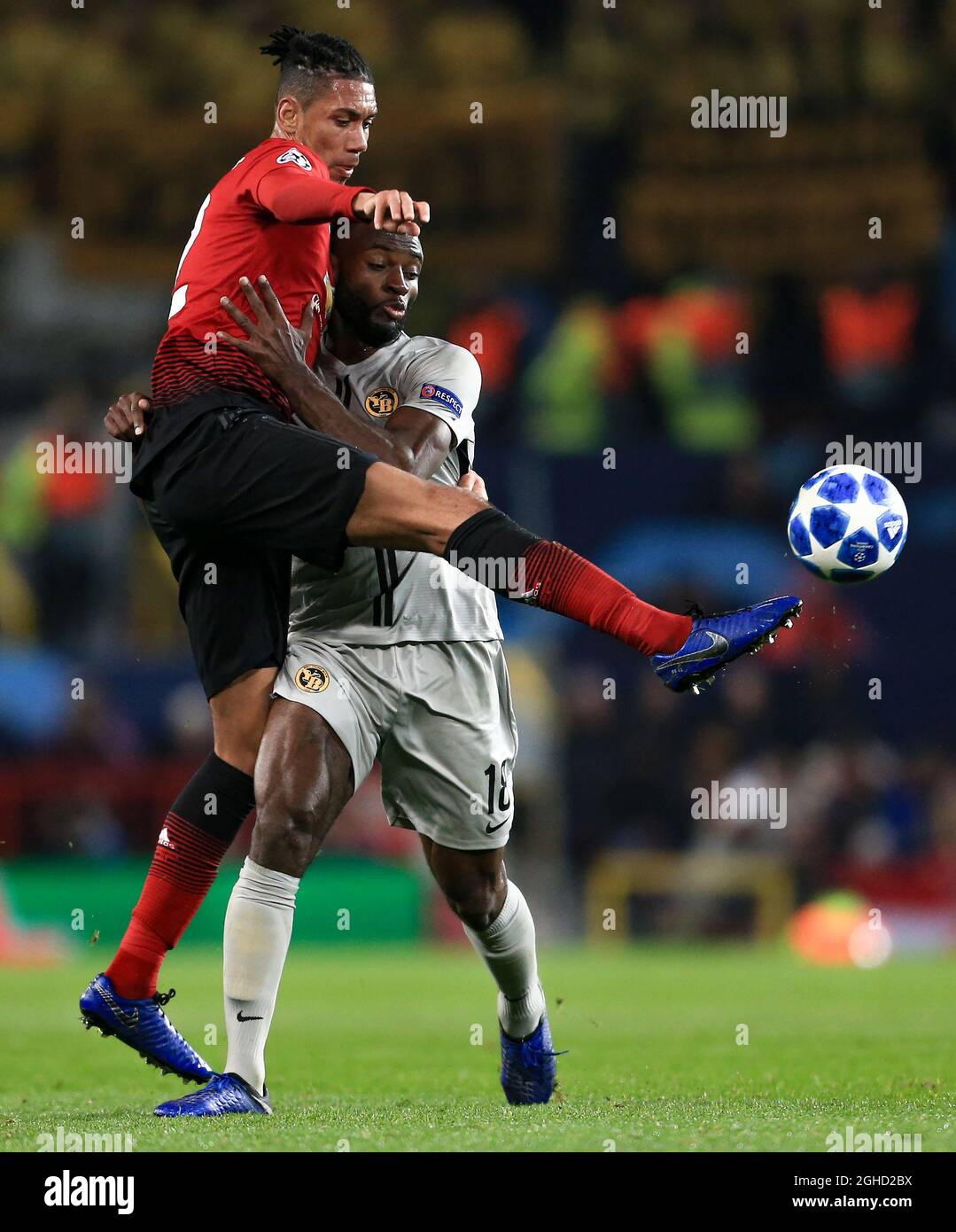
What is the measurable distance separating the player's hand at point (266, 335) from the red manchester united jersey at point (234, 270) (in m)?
0.04

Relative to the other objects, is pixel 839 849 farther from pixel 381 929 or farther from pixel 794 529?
pixel 794 529

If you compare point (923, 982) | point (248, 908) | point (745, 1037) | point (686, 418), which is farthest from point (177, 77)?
point (248, 908)

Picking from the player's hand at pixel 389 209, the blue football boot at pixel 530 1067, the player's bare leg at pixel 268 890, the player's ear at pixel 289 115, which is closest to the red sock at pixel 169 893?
the player's bare leg at pixel 268 890

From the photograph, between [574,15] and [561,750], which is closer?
[561,750]

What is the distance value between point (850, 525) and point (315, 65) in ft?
6.38

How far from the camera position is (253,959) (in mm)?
4465

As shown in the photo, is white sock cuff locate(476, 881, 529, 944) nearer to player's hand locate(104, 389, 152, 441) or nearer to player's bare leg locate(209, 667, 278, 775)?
player's bare leg locate(209, 667, 278, 775)

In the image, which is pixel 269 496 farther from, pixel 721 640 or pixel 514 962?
pixel 514 962

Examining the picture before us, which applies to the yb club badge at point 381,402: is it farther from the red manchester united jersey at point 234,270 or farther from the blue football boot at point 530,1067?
the blue football boot at point 530,1067

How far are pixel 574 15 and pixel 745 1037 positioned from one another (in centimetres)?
1356

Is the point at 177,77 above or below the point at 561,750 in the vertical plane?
above

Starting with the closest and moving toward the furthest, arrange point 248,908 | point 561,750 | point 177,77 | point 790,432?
point 248,908, point 561,750, point 790,432, point 177,77

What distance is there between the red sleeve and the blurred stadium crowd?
6504mm

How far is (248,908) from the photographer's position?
4461 millimetres
